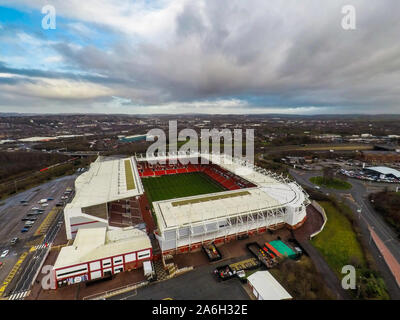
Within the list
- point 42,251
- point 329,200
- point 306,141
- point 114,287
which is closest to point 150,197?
point 42,251

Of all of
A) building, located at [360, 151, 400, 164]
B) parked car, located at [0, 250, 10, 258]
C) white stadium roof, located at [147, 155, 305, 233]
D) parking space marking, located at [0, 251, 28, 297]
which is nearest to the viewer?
→ parking space marking, located at [0, 251, 28, 297]

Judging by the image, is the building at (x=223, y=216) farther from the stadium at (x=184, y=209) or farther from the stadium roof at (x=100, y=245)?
the stadium roof at (x=100, y=245)

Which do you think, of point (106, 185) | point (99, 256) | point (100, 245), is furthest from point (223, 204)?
point (106, 185)

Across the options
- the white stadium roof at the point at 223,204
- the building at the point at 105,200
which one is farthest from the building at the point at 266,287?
the building at the point at 105,200

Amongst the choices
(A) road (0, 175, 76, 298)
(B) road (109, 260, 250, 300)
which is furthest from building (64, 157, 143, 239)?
(B) road (109, 260, 250, 300)

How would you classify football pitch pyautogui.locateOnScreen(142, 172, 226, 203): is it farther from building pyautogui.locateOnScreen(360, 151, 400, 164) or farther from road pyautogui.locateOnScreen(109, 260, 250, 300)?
building pyautogui.locateOnScreen(360, 151, 400, 164)

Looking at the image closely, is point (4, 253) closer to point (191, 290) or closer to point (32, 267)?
point (32, 267)
